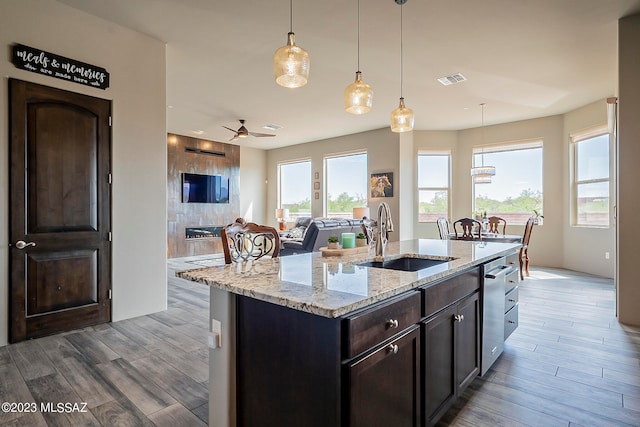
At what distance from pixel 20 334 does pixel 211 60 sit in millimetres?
3498

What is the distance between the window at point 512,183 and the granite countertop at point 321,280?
19.4 feet

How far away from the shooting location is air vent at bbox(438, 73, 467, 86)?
4844mm

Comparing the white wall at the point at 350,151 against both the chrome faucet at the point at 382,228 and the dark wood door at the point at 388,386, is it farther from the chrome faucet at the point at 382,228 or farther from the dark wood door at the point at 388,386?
the dark wood door at the point at 388,386

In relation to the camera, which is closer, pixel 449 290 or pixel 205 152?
pixel 449 290

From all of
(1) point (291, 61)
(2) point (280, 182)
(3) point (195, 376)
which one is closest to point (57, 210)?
(3) point (195, 376)

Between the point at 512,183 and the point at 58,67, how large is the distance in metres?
7.82

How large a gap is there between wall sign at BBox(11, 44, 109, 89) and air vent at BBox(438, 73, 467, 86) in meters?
4.17

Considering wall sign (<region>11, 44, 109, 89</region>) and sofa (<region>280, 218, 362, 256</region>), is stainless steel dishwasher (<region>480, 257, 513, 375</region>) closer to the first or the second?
sofa (<region>280, 218, 362, 256</region>)

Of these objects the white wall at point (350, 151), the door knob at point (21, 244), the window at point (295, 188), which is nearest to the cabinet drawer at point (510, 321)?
the door knob at point (21, 244)

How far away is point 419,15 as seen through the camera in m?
3.32

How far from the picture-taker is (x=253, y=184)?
34.3 feet

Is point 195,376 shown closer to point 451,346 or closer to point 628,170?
point 451,346

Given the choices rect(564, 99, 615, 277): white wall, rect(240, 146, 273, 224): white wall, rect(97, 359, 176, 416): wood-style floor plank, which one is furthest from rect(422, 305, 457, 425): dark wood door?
rect(240, 146, 273, 224): white wall

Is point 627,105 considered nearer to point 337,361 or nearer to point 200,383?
point 337,361
